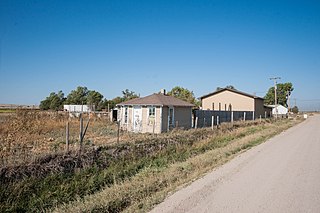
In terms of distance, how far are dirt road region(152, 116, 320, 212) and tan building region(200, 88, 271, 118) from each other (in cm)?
3636

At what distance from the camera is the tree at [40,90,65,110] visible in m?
73.9

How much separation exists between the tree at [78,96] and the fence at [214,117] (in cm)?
5690

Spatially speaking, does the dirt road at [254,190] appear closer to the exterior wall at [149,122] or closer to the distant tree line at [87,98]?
the exterior wall at [149,122]

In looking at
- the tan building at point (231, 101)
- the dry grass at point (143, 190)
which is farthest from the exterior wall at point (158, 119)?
the tan building at point (231, 101)

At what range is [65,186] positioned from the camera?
25.0ft

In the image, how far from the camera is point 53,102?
74.9m

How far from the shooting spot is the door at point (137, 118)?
75.7 ft

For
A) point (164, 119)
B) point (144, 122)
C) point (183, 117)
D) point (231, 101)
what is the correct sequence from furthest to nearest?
point (231, 101), point (183, 117), point (144, 122), point (164, 119)

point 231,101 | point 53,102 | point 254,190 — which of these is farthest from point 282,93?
point 254,190

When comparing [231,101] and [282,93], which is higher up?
[282,93]

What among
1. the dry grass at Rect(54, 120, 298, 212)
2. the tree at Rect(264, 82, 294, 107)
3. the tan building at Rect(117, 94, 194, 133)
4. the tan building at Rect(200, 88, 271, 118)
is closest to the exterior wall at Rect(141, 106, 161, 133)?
the tan building at Rect(117, 94, 194, 133)

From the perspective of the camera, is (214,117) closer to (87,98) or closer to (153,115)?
(153,115)

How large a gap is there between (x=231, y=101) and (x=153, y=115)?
27542 mm

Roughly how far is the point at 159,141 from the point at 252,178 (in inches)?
245
